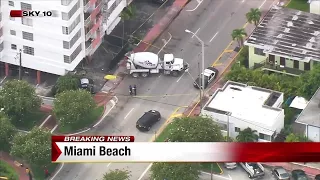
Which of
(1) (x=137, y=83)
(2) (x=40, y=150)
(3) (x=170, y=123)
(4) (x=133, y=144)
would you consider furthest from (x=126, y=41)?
(4) (x=133, y=144)

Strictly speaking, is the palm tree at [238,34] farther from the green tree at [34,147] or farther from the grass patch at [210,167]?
the green tree at [34,147]

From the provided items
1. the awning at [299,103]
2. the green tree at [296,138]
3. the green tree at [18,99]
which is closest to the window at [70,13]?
the green tree at [18,99]

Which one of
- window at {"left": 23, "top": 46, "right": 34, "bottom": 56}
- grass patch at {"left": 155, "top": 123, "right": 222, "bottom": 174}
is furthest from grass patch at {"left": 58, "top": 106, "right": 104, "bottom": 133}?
window at {"left": 23, "top": 46, "right": 34, "bottom": 56}

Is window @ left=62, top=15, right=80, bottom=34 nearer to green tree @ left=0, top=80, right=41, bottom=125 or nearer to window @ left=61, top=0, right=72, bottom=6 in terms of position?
window @ left=61, top=0, right=72, bottom=6

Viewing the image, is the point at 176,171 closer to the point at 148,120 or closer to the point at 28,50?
the point at 148,120

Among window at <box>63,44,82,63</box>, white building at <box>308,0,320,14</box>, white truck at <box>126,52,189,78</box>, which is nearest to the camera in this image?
window at <box>63,44,82,63</box>

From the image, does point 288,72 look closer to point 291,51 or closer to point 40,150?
point 291,51
